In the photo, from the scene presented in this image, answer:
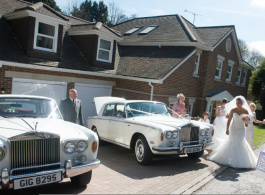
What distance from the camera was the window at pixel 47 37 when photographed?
11.4m

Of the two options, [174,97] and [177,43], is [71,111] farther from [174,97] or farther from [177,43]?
[177,43]

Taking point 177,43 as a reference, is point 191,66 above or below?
below

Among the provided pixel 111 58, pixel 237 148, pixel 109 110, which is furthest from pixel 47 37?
pixel 237 148

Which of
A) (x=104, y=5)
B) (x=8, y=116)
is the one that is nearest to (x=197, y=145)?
(x=8, y=116)

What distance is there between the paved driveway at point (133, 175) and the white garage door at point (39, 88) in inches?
155

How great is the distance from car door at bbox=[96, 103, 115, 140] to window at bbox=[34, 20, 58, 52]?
4.48 metres

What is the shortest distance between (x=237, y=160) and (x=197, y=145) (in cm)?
131

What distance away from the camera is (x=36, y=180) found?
403 centimetres

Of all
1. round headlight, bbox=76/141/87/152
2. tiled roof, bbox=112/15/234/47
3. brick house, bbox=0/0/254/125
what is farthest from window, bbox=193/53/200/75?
round headlight, bbox=76/141/87/152

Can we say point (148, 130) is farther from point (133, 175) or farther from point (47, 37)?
point (47, 37)

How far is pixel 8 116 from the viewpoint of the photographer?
17.0 ft

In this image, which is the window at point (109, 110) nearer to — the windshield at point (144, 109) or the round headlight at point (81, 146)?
the windshield at point (144, 109)

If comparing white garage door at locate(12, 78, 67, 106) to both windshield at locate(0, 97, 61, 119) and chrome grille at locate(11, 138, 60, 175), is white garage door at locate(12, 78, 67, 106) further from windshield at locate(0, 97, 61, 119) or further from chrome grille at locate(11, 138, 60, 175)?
chrome grille at locate(11, 138, 60, 175)

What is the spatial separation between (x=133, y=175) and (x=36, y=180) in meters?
2.60
